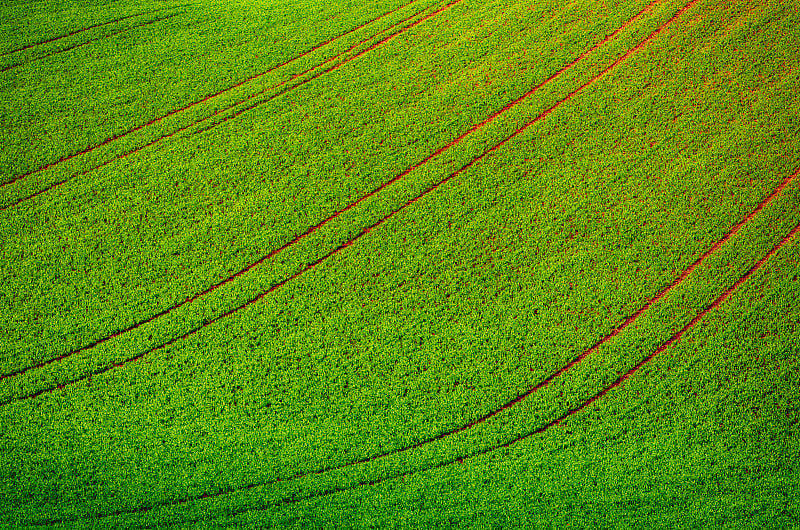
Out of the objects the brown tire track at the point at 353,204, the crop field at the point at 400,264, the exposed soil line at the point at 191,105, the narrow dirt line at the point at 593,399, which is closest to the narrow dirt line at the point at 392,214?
the crop field at the point at 400,264

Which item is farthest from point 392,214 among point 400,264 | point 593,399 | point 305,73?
point 593,399

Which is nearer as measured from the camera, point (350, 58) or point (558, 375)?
point (558, 375)

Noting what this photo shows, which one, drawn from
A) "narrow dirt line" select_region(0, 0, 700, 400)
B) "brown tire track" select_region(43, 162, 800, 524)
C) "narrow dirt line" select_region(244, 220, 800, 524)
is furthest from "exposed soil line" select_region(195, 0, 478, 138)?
"narrow dirt line" select_region(244, 220, 800, 524)

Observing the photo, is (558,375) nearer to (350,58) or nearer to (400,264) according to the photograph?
(400,264)

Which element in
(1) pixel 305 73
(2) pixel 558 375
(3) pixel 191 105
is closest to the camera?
(2) pixel 558 375

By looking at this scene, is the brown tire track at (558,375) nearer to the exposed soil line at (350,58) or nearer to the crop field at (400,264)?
the crop field at (400,264)

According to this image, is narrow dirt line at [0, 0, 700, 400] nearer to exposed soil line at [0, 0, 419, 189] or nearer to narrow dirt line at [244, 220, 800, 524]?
narrow dirt line at [244, 220, 800, 524]

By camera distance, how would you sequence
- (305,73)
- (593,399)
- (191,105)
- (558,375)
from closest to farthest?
(593,399) → (558,375) → (191,105) → (305,73)

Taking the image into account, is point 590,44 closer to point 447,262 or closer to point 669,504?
point 447,262

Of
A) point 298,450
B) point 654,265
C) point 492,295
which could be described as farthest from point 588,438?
point 298,450

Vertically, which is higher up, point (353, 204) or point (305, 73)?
point (305, 73)
